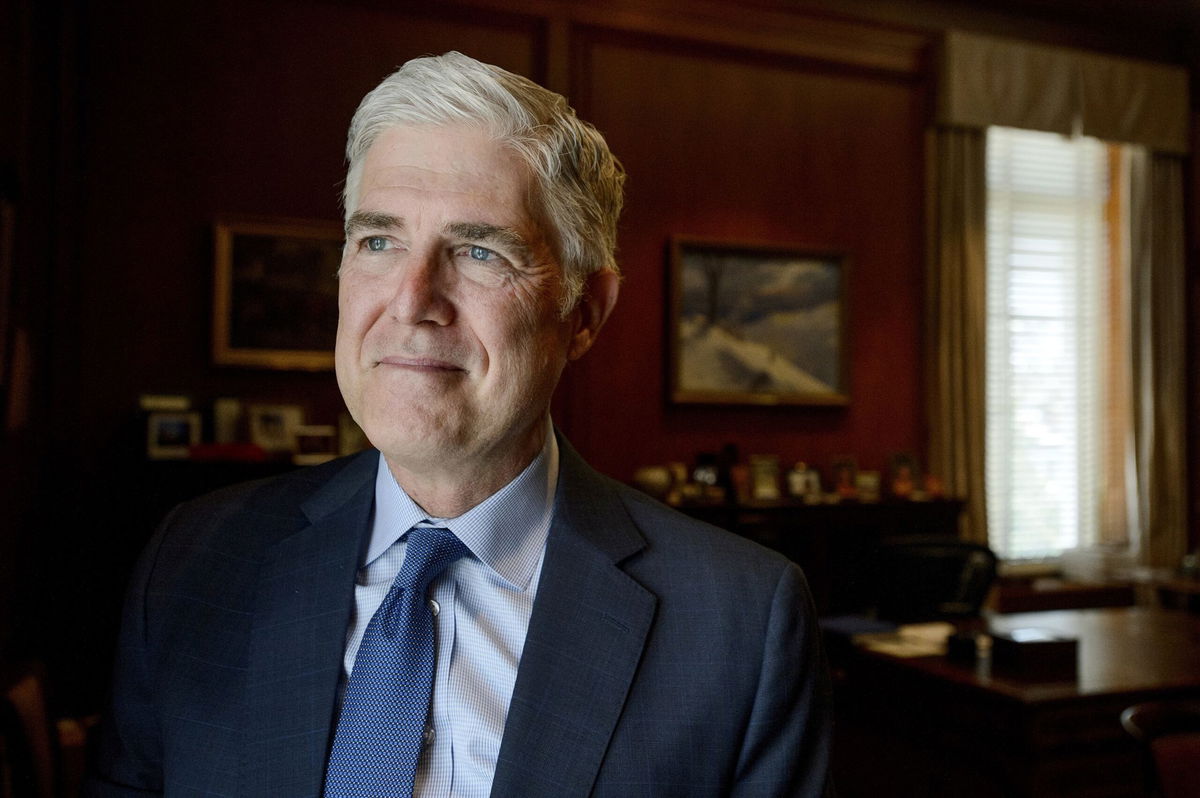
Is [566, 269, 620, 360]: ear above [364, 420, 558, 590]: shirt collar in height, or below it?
above

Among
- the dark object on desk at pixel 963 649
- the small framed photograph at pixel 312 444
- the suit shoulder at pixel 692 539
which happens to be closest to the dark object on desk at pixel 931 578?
the dark object on desk at pixel 963 649

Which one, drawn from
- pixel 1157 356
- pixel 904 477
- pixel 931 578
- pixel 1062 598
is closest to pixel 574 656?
pixel 931 578

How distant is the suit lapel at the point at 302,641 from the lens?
1.30m

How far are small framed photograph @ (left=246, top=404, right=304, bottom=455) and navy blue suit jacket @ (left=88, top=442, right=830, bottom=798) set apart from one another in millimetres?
3494

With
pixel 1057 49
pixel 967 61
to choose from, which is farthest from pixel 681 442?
pixel 1057 49

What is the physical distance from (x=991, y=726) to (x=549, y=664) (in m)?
2.24

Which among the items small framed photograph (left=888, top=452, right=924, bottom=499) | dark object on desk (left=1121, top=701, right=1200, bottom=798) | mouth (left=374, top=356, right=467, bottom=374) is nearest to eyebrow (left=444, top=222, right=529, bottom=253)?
mouth (left=374, top=356, right=467, bottom=374)

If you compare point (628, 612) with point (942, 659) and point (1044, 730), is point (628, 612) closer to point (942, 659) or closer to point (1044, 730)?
point (1044, 730)

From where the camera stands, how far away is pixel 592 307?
1642mm

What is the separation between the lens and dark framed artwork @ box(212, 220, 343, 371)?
16.2 feet

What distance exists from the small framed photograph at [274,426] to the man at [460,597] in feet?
11.5

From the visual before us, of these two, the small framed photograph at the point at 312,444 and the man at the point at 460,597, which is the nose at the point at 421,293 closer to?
the man at the point at 460,597

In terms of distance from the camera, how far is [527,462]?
153cm

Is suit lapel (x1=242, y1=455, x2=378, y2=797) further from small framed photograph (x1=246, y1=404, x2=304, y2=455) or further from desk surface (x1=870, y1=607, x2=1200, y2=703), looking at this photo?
small framed photograph (x1=246, y1=404, x2=304, y2=455)
